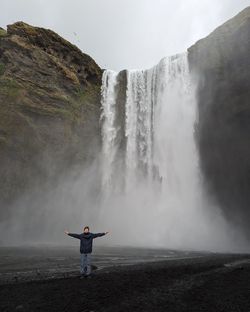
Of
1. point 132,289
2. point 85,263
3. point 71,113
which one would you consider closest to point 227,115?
point 71,113

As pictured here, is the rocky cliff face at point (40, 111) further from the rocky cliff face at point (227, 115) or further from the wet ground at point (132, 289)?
the wet ground at point (132, 289)

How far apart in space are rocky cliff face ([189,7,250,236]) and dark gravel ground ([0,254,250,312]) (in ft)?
72.9

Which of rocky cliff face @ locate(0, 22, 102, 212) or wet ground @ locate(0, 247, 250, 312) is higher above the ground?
rocky cliff face @ locate(0, 22, 102, 212)

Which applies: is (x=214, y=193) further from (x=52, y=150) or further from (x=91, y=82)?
(x=91, y=82)

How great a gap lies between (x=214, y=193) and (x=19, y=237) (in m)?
22.9

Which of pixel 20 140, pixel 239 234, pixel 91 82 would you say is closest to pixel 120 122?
pixel 91 82

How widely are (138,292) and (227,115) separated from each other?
3080 cm

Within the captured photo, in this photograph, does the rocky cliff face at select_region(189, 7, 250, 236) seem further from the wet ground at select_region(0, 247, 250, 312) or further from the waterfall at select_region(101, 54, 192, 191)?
the wet ground at select_region(0, 247, 250, 312)

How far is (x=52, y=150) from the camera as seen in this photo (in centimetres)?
4369

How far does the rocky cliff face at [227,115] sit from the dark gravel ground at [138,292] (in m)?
22.2

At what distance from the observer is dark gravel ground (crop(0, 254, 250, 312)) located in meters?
10.7

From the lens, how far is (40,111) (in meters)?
43.2

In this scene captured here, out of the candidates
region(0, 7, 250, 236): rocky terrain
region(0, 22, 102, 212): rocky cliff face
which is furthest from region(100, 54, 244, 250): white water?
region(0, 22, 102, 212): rocky cliff face

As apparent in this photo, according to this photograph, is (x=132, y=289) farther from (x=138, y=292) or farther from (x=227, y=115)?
(x=227, y=115)
